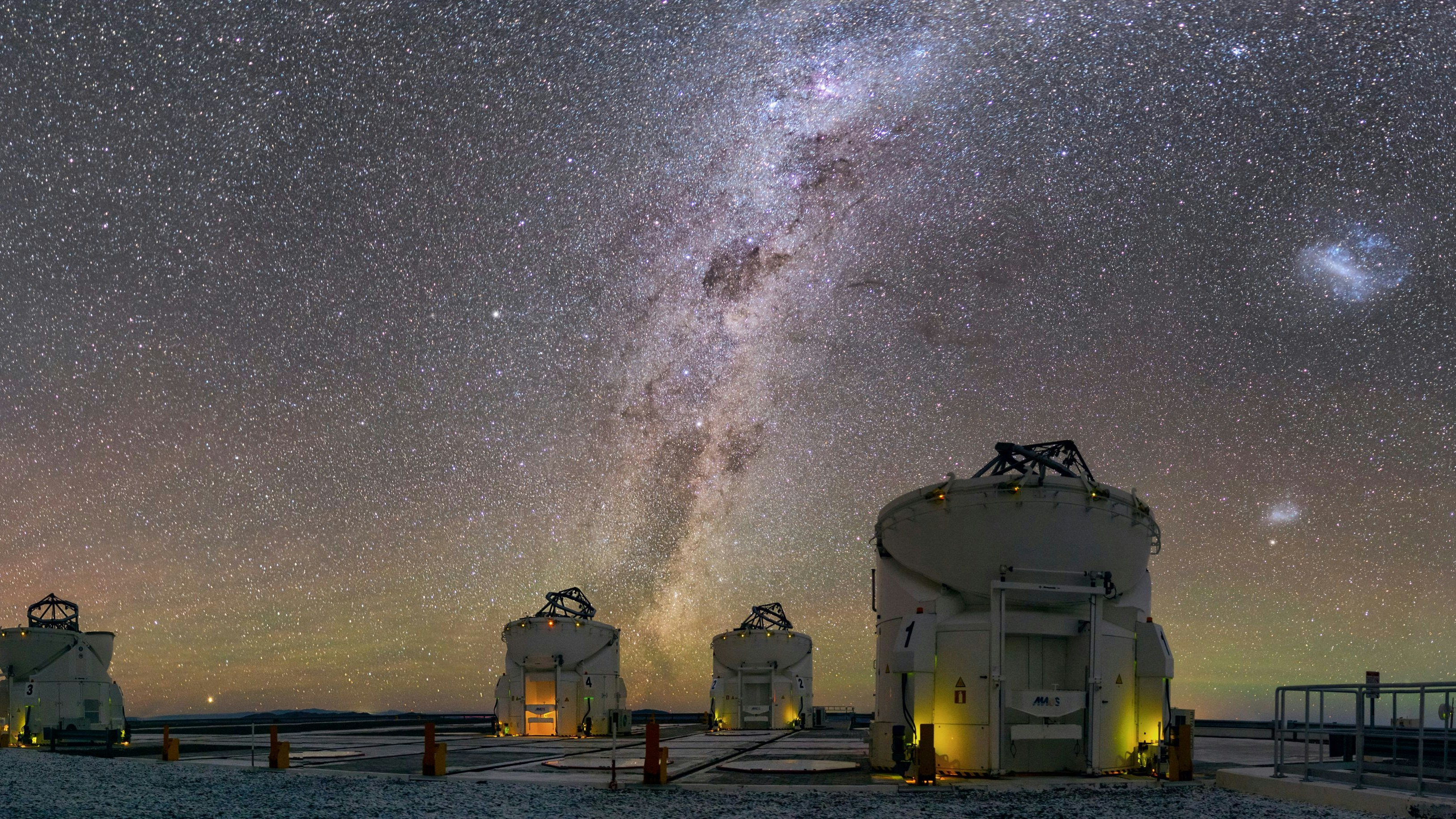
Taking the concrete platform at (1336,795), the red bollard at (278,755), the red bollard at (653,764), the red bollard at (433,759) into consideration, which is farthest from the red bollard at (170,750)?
the concrete platform at (1336,795)

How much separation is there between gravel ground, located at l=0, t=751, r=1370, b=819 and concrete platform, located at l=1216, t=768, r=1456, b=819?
1.00 feet

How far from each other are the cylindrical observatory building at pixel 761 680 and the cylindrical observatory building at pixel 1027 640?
3595 centimetres

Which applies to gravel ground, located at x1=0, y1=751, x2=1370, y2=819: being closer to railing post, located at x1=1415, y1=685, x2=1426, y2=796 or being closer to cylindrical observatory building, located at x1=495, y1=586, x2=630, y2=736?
railing post, located at x1=1415, y1=685, x2=1426, y2=796

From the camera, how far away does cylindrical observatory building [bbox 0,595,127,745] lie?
39.6 meters

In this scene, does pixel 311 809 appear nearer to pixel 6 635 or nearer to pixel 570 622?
pixel 570 622

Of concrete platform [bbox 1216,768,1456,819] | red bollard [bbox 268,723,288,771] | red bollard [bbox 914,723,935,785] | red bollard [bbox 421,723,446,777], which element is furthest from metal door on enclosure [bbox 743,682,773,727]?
concrete platform [bbox 1216,768,1456,819]

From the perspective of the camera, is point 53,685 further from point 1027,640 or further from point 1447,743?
point 1447,743

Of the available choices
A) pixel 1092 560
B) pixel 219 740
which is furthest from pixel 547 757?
pixel 219 740

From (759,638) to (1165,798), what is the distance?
42.0m

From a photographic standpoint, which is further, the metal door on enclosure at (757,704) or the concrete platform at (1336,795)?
the metal door on enclosure at (757,704)

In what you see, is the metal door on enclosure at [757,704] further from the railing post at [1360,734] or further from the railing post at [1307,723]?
A: the railing post at [1360,734]

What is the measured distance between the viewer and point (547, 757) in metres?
28.6

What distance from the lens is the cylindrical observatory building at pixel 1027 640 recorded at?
2023cm

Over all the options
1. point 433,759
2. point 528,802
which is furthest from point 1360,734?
point 433,759
